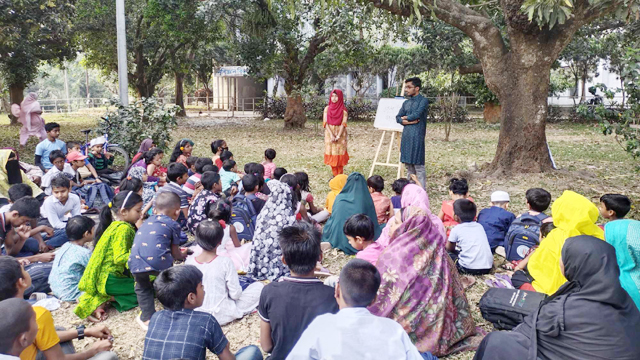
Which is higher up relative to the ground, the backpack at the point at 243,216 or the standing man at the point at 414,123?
the standing man at the point at 414,123

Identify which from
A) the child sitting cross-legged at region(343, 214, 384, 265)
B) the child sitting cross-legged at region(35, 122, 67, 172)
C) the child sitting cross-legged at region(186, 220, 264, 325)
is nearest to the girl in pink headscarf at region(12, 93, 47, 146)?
the child sitting cross-legged at region(35, 122, 67, 172)

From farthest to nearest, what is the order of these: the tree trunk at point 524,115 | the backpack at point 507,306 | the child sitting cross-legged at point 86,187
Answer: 1. the tree trunk at point 524,115
2. the child sitting cross-legged at point 86,187
3. the backpack at point 507,306

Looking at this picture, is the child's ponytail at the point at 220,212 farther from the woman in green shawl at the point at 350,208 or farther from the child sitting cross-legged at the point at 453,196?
the child sitting cross-legged at the point at 453,196

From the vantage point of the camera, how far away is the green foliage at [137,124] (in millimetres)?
9656

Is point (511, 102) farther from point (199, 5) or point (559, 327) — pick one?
point (199, 5)

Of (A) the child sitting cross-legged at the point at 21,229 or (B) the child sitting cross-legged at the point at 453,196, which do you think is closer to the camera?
(A) the child sitting cross-legged at the point at 21,229

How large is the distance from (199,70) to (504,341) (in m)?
29.4

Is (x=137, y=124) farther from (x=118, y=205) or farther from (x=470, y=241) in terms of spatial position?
(x=470, y=241)

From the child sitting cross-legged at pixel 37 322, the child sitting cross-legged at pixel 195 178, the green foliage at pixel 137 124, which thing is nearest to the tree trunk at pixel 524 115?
the child sitting cross-legged at pixel 195 178

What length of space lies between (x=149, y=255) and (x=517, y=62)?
7.20m

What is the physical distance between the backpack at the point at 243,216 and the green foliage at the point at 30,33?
661cm

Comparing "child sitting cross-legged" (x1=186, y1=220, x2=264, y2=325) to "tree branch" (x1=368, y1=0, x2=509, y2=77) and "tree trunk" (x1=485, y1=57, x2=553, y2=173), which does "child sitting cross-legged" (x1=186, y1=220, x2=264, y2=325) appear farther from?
"tree trunk" (x1=485, y1=57, x2=553, y2=173)

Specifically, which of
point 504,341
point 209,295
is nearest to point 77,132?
point 209,295

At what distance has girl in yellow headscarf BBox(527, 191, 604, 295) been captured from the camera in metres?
3.39
